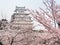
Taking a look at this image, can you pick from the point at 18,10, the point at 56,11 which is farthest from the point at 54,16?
the point at 18,10

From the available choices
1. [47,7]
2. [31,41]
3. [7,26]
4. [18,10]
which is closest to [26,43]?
[31,41]

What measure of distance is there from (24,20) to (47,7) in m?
17.2

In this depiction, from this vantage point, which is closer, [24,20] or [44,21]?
[44,21]

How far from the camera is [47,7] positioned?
473cm

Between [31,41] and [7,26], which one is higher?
[7,26]

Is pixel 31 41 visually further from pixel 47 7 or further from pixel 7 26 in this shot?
pixel 47 7

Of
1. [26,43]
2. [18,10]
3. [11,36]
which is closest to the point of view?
[11,36]

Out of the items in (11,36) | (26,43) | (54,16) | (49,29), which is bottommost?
(26,43)

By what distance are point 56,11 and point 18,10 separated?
16.4 metres

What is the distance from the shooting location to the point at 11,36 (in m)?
12.0

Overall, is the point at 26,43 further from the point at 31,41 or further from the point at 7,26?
the point at 7,26

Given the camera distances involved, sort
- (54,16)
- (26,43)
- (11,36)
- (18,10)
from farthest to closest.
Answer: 1. (18,10)
2. (26,43)
3. (11,36)
4. (54,16)

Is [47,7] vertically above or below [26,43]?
above

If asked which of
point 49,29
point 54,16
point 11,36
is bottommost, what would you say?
point 11,36
